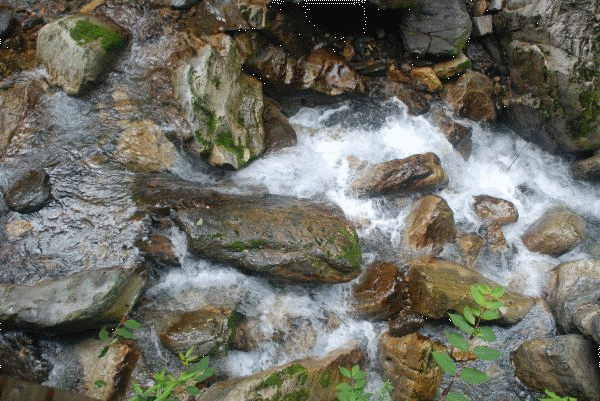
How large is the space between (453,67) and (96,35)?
4971 millimetres

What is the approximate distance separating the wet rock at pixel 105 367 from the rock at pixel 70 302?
0.21 m

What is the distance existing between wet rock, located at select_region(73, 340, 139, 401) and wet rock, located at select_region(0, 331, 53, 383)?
0.93 feet

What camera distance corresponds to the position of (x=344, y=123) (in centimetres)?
695

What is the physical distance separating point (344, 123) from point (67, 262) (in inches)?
161

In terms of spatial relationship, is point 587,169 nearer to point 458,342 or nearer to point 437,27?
point 437,27

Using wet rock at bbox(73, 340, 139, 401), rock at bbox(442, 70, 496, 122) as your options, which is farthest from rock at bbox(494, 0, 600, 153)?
wet rock at bbox(73, 340, 139, 401)

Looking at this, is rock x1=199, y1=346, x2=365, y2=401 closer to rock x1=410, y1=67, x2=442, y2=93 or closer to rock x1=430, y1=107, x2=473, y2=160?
rock x1=430, y1=107, x2=473, y2=160

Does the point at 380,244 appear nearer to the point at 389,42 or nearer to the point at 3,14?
the point at 389,42

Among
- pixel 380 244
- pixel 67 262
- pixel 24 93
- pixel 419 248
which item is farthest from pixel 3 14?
pixel 419 248

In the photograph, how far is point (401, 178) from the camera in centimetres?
604

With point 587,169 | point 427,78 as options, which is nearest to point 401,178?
point 427,78

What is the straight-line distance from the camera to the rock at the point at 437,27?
6.91 metres

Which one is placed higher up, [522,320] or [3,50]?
[3,50]

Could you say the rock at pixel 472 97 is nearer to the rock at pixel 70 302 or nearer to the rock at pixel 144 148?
the rock at pixel 144 148
